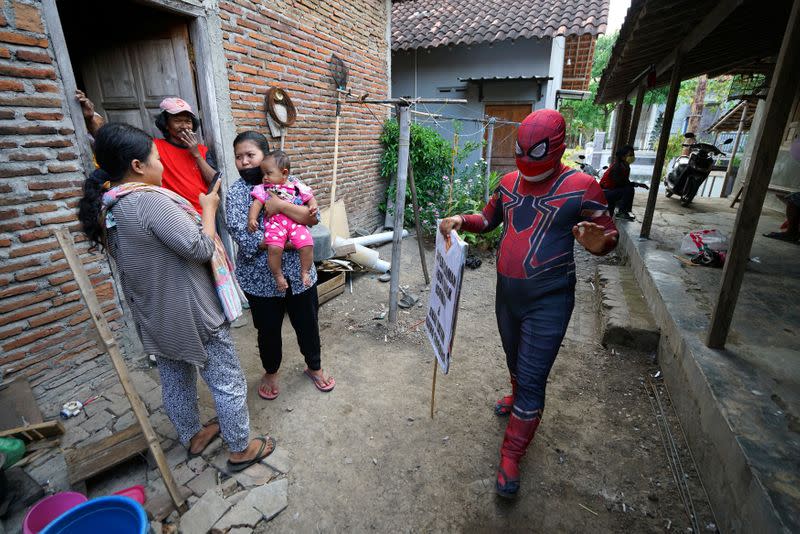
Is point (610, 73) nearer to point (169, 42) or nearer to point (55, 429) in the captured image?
point (169, 42)

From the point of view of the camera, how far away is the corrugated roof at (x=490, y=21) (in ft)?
26.9

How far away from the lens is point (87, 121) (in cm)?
283

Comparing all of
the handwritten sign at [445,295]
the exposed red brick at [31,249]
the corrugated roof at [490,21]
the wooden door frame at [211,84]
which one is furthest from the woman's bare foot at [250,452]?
the corrugated roof at [490,21]

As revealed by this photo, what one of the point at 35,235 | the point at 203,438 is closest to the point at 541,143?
the point at 203,438

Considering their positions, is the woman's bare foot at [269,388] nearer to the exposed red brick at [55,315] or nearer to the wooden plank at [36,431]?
the wooden plank at [36,431]

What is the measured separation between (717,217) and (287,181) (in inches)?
295

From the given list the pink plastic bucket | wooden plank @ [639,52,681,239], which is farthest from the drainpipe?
the pink plastic bucket

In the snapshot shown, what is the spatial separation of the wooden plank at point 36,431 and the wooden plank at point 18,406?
0.21 feet

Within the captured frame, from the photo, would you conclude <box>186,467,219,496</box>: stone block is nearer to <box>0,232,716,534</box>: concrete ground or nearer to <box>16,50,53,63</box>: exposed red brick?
<box>0,232,716,534</box>: concrete ground

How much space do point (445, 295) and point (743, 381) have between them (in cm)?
178

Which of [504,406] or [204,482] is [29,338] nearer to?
[204,482]

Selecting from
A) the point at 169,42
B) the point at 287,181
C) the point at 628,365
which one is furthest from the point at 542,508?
the point at 169,42

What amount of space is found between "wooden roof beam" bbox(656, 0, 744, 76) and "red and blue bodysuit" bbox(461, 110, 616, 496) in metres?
2.52

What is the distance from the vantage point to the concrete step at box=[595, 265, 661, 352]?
133 inches
